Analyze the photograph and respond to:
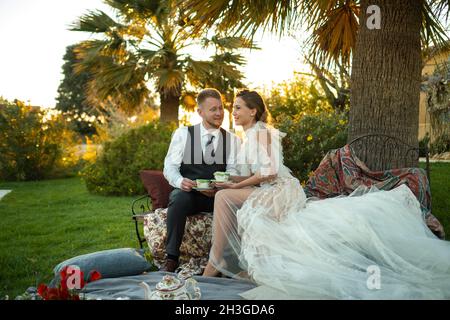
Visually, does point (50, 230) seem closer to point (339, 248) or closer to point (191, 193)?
point (191, 193)

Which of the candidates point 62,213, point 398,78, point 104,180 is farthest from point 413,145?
point 104,180

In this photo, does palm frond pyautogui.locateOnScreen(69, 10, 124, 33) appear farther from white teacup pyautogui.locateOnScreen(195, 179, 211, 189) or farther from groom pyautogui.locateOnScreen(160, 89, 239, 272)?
white teacup pyautogui.locateOnScreen(195, 179, 211, 189)

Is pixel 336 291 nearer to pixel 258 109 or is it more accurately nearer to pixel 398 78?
pixel 258 109

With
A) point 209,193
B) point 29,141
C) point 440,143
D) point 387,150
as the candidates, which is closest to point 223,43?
point 440,143

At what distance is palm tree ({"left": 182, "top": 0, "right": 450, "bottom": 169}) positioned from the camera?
5.01 metres

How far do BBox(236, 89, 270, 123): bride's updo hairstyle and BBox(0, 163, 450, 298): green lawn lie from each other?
7.84 feet

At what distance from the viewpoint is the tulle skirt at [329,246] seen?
3.14m

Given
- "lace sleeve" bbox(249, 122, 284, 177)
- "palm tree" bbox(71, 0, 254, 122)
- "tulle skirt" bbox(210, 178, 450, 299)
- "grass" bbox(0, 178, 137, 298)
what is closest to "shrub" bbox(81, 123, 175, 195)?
"grass" bbox(0, 178, 137, 298)

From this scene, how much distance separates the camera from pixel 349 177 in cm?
468

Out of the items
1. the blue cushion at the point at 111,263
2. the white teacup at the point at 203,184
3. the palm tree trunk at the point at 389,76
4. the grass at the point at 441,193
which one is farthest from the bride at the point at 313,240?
the grass at the point at 441,193

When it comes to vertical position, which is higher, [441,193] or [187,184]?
[187,184]

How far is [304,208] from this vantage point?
3920 mm

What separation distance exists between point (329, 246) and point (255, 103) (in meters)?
1.56

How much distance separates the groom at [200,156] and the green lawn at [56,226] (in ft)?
4.41
